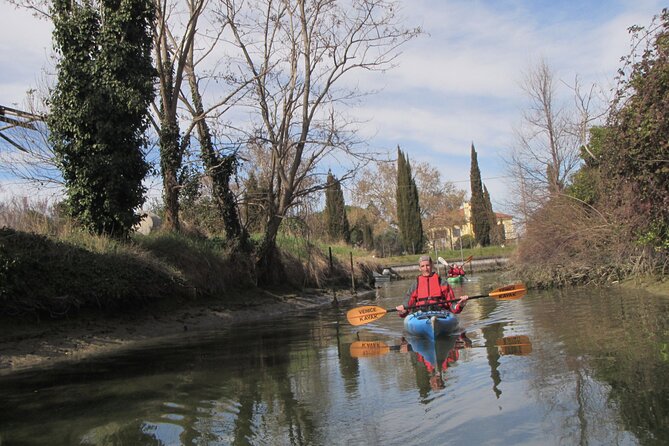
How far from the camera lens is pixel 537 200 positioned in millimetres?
25344

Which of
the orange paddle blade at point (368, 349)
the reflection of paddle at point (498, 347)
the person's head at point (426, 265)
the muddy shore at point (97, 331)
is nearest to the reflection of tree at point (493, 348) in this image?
the reflection of paddle at point (498, 347)

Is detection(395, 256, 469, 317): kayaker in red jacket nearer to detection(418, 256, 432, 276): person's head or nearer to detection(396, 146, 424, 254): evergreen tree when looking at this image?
detection(418, 256, 432, 276): person's head

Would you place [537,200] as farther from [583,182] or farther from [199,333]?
[199,333]

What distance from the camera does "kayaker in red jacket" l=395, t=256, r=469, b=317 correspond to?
40.0 feet

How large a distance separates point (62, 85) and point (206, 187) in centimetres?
705

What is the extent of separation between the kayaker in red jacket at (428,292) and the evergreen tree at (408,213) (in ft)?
179

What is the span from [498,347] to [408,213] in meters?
57.7

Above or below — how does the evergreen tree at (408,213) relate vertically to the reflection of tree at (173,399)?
above

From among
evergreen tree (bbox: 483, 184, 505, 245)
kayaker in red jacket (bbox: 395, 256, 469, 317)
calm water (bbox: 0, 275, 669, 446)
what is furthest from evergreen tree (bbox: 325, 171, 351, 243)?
calm water (bbox: 0, 275, 669, 446)

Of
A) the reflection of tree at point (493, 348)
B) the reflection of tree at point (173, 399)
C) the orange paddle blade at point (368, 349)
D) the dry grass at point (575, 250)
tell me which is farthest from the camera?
the dry grass at point (575, 250)

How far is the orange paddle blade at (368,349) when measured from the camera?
10.5 metres

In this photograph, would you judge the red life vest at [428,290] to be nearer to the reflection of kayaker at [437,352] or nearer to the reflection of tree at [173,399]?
the reflection of kayaker at [437,352]

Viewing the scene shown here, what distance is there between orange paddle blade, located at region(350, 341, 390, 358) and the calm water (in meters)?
0.04

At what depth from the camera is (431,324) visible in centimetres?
1067
